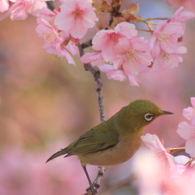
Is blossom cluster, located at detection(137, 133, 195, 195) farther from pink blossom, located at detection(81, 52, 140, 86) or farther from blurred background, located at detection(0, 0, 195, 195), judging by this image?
blurred background, located at detection(0, 0, 195, 195)

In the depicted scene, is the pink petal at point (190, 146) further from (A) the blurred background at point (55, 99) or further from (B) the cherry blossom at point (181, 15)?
(A) the blurred background at point (55, 99)

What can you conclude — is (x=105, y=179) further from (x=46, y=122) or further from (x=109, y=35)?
(x=109, y=35)

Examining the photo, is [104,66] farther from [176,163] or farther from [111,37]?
[176,163]

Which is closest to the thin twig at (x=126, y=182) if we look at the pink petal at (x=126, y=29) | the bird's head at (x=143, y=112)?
the bird's head at (x=143, y=112)

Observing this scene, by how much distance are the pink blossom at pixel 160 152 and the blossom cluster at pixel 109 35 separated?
12.9 inches

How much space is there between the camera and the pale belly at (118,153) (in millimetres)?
2473

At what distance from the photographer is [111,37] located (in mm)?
1957

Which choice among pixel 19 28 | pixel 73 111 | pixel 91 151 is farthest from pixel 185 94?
pixel 91 151

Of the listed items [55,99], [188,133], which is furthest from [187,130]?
[55,99]

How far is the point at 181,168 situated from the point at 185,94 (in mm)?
3111

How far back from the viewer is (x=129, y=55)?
2.00 metres

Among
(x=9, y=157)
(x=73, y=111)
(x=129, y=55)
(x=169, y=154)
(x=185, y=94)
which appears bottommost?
(x=185, y=94)

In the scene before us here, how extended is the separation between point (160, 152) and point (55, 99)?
2.78 metres

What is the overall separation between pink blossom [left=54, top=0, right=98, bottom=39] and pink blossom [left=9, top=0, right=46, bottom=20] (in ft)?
0.49
